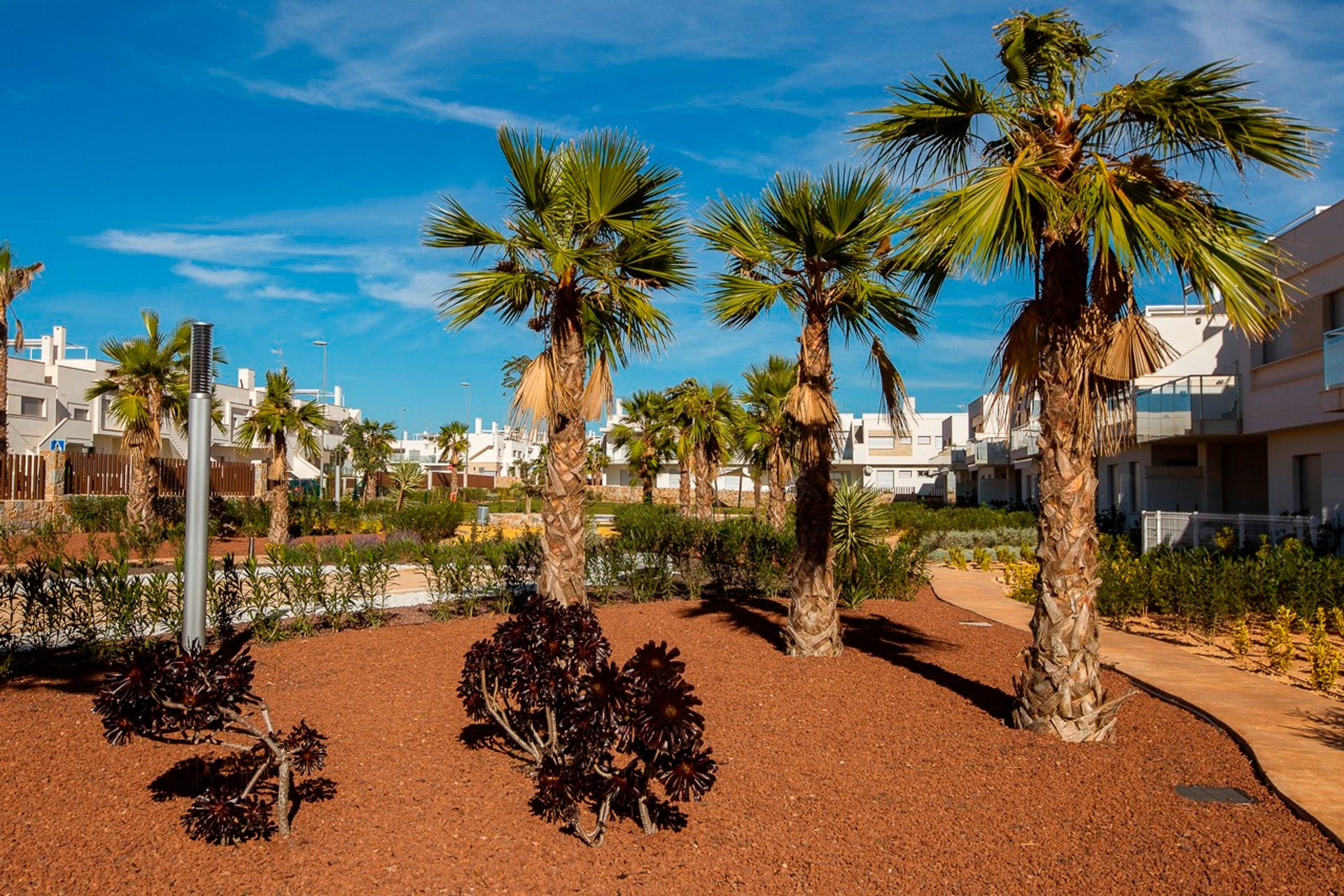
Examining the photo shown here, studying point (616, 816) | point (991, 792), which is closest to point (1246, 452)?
point (991, 792)

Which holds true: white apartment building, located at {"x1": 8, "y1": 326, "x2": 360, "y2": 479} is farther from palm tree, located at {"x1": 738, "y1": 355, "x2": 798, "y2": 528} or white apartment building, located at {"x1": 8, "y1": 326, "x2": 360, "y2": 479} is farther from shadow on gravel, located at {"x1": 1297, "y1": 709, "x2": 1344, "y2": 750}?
shadow on gravel, located at {"x1": 1297, "y1": 709, "x2": 1344, "y2": 750}

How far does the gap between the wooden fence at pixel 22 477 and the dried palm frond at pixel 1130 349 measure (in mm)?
25779

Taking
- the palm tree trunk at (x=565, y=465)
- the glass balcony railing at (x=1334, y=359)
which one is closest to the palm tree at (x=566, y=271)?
the palm tree trunk at (x=565, y=465)

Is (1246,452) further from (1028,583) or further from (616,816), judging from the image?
(616,816)

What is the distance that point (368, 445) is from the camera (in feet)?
191

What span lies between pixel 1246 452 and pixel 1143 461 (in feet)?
8.13

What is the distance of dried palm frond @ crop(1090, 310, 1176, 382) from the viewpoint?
6.69 m

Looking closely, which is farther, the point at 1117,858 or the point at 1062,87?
the point at 1062,87

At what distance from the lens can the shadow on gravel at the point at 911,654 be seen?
294 inches

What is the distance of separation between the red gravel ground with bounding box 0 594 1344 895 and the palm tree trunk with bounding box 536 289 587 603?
2217 mm

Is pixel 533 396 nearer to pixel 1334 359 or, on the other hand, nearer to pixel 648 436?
pixel 1334 359

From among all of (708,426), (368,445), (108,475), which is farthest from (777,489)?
(368,445)

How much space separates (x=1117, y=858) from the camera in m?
4.52

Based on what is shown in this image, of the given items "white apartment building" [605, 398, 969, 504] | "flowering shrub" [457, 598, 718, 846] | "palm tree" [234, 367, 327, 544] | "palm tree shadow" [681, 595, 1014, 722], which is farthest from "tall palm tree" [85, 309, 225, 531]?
"white apartment building" [605, 398, 969, 504]
